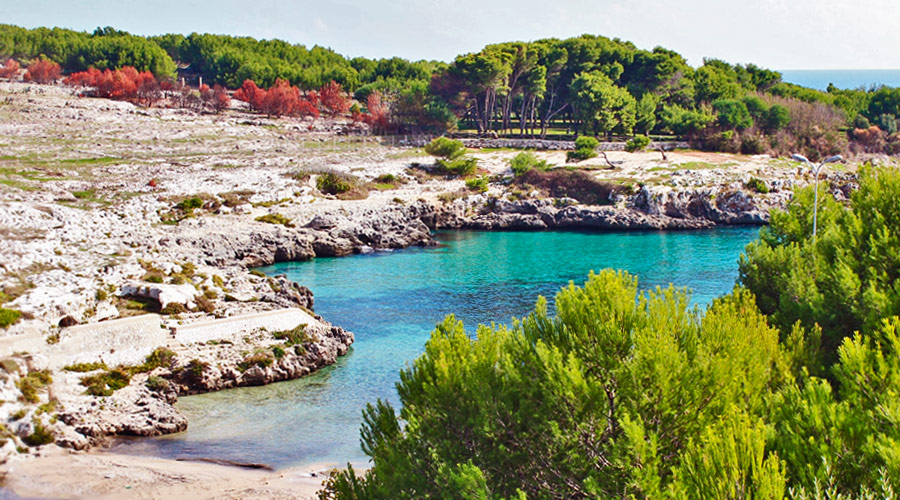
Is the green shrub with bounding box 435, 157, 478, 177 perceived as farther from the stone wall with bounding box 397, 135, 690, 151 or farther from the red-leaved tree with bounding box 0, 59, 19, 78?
the red-leaved tree with bounding box 0, 59, 19, 78

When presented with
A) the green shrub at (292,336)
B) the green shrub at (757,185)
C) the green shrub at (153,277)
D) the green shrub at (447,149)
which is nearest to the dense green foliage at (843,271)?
the green shrub at (292,336)

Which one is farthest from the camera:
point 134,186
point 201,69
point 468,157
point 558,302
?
point 201,69

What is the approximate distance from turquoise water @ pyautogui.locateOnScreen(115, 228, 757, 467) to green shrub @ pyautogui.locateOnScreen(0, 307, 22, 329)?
315 inches

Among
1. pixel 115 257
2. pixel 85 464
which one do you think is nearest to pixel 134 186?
pixel 115 257

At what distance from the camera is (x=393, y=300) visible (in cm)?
5053

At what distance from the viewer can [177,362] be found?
33812 mm

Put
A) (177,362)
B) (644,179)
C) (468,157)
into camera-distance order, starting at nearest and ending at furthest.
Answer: (177,362) < (644,179) < (468,157)

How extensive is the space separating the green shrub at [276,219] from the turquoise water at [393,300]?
5.76 m

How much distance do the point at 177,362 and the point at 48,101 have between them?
91.3 meters

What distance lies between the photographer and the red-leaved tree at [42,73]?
128 meters

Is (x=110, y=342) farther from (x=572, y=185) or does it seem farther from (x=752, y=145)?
(x=752, y=145)

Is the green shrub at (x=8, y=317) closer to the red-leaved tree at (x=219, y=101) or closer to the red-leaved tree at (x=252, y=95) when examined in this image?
the red-leaved tree at (x=219, y=101)

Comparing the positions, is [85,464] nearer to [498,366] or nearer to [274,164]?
[498,366]

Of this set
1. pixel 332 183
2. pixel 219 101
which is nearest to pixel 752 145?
pixel 332 183
